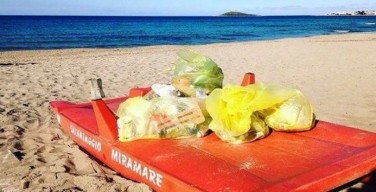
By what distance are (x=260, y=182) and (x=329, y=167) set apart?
1.57 ft

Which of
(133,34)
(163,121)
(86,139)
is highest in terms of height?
(163,121)

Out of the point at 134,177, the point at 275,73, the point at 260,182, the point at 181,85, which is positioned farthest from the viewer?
the point at 275,73

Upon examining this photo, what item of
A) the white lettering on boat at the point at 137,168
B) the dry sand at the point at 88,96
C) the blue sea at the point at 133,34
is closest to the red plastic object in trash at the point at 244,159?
the white lettering on boat at the point at 137,168

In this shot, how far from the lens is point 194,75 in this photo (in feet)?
11.4

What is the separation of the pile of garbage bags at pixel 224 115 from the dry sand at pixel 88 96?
0.46 m

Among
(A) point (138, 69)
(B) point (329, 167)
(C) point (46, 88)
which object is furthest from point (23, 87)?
(B) point (329, 167)

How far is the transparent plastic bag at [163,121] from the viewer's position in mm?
2865

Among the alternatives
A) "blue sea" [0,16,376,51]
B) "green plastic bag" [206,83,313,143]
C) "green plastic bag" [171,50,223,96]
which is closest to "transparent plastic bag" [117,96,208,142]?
"green plastic bag" [206,83,313,143]

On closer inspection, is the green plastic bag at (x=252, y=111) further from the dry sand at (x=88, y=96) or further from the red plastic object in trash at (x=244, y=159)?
the dry sand at (x=88, y=96)

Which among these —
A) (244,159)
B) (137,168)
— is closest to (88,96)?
(137,168)

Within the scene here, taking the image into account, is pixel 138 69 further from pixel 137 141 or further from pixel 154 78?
pixel 137 141

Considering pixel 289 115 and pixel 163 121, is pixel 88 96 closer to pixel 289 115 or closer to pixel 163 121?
pixel 163 121

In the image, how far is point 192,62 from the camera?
349 centimetres

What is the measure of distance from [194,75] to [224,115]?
819 millimetres
